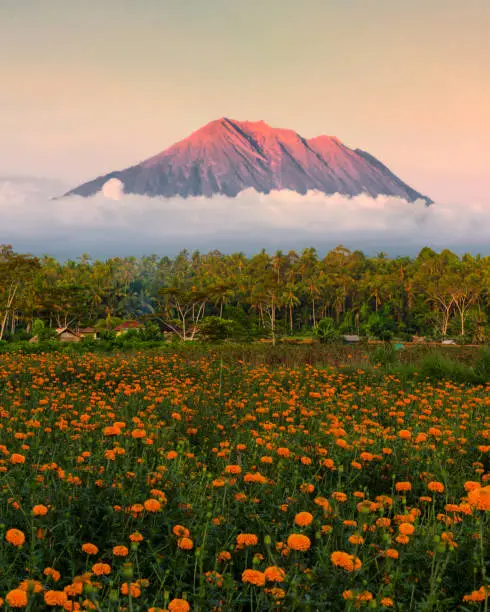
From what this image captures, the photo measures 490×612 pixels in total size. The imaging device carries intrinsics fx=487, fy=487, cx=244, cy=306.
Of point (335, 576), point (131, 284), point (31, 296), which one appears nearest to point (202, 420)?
point (335, 576)

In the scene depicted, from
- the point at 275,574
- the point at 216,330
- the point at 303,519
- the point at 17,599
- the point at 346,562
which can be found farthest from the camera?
the point at 216,330

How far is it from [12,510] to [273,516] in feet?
5.40

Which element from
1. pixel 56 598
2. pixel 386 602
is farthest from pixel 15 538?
pixel 386 602

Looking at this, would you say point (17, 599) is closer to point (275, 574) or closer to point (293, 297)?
point (275, 574)

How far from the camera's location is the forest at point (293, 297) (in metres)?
56.9

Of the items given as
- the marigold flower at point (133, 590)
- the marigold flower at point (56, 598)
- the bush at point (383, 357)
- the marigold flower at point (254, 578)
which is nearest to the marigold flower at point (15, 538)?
the marigold flower at point (56, 598)

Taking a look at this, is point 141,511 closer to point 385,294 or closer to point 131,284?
point 385,294

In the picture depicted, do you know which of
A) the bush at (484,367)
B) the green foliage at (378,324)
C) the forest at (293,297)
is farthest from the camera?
the green foliage at (378,324)

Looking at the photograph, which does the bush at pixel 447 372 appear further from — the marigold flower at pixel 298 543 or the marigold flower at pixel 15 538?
the marigold flower at pixel 15 538

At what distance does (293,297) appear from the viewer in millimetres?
70438

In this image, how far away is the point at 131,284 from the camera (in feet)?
357

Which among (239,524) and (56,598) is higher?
(56,598)

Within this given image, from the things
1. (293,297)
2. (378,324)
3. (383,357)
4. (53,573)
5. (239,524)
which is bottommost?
(378,324)

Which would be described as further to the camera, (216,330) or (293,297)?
(293,297)
